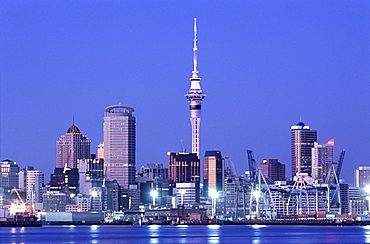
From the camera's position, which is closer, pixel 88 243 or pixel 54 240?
pixel 88 243

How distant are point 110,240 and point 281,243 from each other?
31.9m

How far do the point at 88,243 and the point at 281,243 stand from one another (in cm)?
3190

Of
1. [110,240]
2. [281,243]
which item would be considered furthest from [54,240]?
[281,243]

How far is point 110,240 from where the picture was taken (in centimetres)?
18750

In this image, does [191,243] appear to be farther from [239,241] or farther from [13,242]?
[13,242]

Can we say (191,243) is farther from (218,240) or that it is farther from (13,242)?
(13,242)

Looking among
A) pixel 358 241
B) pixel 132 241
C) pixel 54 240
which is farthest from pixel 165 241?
pixel 358 241

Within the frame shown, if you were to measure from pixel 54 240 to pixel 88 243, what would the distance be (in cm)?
1740

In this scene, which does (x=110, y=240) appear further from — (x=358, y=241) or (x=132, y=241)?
(x=358, y=241)

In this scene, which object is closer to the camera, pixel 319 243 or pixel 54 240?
pixel 319 243

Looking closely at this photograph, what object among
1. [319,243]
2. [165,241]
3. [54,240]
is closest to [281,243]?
[319,243]

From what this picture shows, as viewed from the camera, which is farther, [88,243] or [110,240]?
[110,240]

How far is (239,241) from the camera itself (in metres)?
182

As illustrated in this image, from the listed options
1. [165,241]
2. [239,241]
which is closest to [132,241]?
[165,241]
